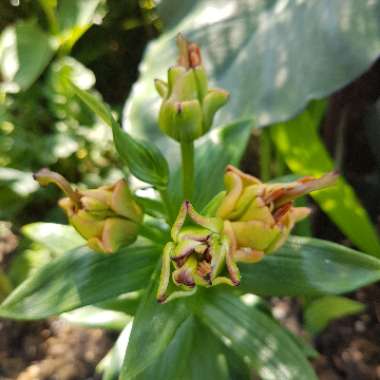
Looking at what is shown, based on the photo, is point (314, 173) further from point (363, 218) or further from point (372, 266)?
point (372, 266)

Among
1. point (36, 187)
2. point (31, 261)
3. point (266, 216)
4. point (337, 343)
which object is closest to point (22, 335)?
point (31, 261)

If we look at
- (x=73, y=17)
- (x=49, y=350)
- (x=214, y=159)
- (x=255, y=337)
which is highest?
(x=73, y=17)

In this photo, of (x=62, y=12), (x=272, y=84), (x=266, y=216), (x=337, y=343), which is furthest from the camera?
(x=62, y=12)

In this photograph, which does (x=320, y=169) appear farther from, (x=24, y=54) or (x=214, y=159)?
(x=24, y=54)

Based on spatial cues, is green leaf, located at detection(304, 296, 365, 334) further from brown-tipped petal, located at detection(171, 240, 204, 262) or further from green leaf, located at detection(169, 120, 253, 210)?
brown-tipped petal, located at detection(171, 240, 204, 262)

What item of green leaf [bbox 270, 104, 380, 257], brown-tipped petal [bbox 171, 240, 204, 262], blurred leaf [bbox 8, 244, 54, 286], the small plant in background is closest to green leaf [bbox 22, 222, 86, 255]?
the small plant in background

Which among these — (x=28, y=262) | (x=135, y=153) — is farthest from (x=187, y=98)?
(x=28, y=262)

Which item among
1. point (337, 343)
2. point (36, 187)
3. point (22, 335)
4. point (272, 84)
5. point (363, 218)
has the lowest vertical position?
point (337, 343)

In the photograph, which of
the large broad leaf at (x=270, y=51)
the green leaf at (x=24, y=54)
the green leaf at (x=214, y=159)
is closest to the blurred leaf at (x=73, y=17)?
the green leaf at (x=24, y=54)
